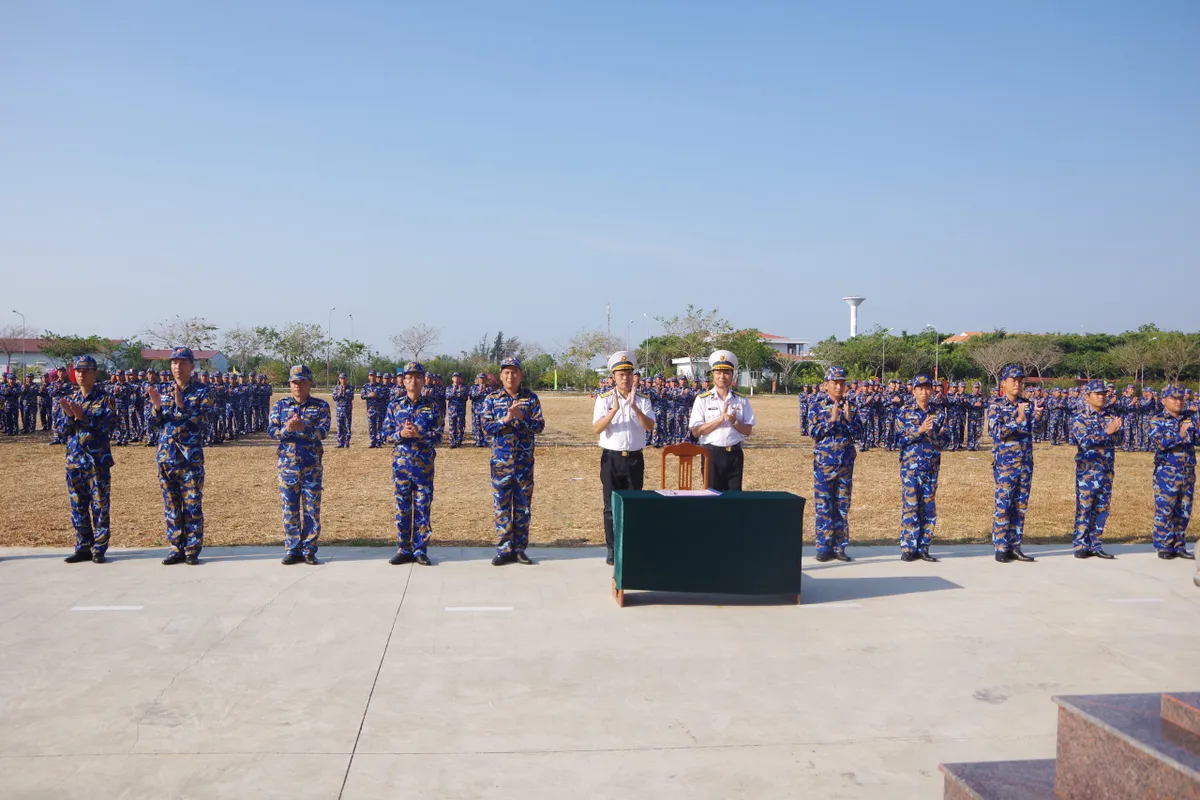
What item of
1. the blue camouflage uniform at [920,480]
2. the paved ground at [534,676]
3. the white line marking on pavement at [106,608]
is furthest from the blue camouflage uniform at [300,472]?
the blue camouflage uniform at [920,480]

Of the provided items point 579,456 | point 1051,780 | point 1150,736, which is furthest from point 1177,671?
point 579,456

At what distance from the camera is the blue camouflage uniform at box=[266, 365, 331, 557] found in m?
6.91

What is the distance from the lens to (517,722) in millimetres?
3939

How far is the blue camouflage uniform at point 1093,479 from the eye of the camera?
7.62m

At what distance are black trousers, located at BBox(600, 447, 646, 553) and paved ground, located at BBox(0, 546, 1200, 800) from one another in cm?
54

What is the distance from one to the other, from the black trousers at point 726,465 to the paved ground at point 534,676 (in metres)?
1.02

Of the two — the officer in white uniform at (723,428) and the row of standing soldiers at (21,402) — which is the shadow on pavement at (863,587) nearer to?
the officer in white uniform at (723,428)

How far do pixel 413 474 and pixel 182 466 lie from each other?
75.5 inches

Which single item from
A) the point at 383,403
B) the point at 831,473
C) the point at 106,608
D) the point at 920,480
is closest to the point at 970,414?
the point at 383,403

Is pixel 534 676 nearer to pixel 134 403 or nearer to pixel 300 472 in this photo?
pixel 300 472

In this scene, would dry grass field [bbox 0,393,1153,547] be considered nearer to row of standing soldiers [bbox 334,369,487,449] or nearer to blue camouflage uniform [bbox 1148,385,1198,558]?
row of standing soldiers [bbox 334,369,487,449]

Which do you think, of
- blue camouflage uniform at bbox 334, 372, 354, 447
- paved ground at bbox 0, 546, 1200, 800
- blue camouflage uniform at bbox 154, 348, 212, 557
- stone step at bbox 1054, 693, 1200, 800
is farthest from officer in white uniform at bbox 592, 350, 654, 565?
blue camouflage uniform at bbox 334, 372, 354, 447

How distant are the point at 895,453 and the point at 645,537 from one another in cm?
1560

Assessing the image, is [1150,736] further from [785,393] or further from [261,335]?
[261,335]
